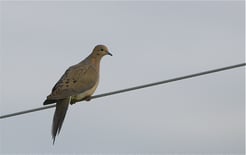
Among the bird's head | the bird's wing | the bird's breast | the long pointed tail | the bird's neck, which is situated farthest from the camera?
the bird's head

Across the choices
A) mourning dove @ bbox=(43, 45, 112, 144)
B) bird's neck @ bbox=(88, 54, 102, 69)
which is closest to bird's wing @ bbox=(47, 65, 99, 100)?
mourning dove @ bbox=(43, 45, 112, 144)


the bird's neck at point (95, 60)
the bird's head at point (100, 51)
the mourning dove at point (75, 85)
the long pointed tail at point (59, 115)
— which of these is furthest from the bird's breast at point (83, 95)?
the bird's head at point (100, 51)

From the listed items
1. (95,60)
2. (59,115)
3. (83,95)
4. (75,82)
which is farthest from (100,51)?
(59,115)

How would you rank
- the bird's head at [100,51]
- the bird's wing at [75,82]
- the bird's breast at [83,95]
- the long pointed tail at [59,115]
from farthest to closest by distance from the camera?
the bird's head at [100,51] < the bird's breast at [83,95] < the bird's wing at [75,82] < the long pointed tail at [59,115]

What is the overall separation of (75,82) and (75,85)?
0.08m

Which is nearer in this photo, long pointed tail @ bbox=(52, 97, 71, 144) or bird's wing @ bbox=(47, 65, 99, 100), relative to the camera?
long pointed tail @ bbox=(52, 97, 71, 144)

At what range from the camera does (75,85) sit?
884cm

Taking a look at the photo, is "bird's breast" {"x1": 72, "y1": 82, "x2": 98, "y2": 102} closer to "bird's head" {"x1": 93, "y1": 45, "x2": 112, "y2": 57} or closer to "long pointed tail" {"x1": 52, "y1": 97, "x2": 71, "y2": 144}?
"long pointed tail" {"x1": 52, "y1": 97, "x2": 71, "y2": 144}

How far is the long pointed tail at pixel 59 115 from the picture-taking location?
8.02m

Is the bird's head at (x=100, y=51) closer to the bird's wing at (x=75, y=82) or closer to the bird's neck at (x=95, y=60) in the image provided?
the bird's neck at (x=95, y=60)

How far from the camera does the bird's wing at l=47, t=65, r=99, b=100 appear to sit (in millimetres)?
8438

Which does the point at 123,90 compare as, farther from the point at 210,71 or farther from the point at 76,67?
the point at 76,67

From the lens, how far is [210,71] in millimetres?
6031

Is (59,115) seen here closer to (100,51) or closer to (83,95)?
(83,95)
